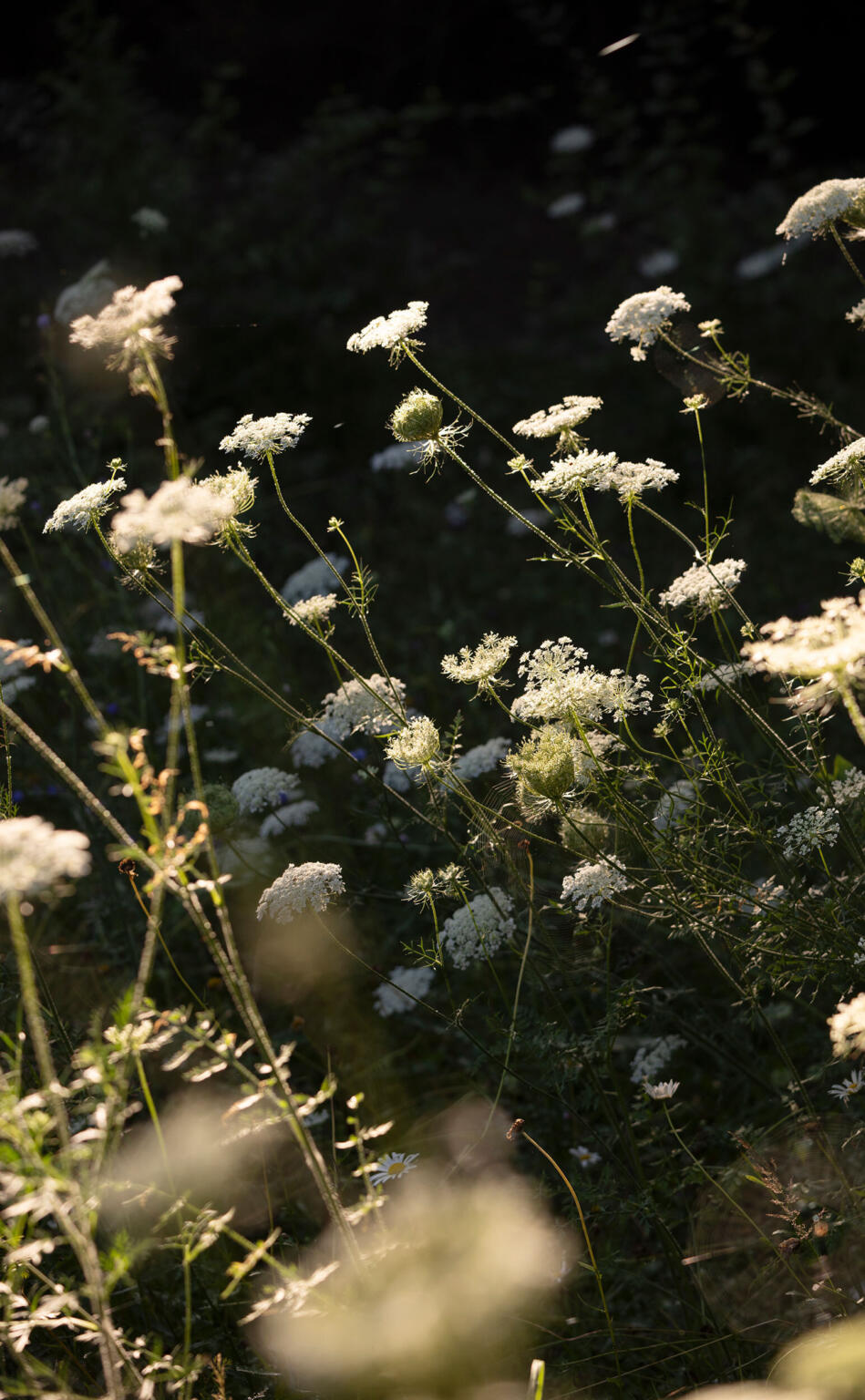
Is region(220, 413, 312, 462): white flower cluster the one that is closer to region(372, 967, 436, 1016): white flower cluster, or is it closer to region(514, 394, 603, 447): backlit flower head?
region(514, 394, 603, 447): backlit flower head

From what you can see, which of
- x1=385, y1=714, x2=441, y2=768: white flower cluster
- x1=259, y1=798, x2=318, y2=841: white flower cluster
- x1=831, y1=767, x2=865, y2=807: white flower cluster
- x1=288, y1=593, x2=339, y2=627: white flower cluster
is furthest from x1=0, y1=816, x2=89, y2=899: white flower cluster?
x1=259, y1=798, x2=318, y2=841: white flower cluster

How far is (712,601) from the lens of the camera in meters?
2.03

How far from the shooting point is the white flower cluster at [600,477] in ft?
6.25

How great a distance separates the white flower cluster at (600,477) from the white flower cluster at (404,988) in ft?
4.12

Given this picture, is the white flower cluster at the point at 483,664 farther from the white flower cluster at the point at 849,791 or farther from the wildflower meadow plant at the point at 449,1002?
the white flower cluster at the point at 849,791

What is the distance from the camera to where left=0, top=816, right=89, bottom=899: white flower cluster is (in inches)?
41.8

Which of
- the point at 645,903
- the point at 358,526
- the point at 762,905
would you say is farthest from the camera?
the point at 358,526

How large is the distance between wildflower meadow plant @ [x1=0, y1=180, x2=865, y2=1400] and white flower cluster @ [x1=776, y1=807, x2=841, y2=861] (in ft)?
0.03

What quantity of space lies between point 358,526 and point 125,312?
4.09 metres

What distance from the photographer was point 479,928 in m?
2.22

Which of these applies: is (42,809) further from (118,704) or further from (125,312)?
(125,312)

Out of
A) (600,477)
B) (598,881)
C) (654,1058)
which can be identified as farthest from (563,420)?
(654,1058)

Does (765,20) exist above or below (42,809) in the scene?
above

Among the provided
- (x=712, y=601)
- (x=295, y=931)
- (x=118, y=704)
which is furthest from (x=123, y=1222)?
(x=118, y=704)
